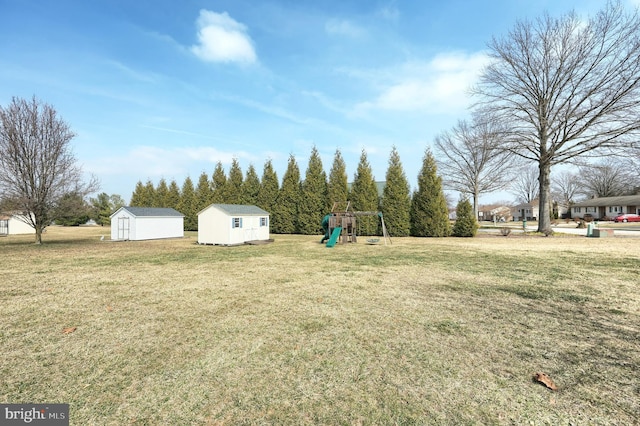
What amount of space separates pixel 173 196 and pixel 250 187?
35.8ft

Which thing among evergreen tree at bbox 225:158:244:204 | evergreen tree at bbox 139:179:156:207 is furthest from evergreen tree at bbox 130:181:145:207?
evergreen tree at bbox 225:158:244:204

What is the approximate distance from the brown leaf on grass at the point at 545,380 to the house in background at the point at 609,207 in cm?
6267

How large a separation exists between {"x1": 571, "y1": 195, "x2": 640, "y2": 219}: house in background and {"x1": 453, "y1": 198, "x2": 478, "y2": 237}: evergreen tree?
143ft

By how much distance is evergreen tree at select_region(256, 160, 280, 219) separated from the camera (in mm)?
29359

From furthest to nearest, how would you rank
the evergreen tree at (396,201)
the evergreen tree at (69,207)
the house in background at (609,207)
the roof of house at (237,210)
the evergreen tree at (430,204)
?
the house in background at (609,207), the evergreen tree at (396,201), the evergreen tree at (430,204), the roof of house at (237,210), the evergreen tree at (69,207)

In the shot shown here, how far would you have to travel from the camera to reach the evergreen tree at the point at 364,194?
25281mm

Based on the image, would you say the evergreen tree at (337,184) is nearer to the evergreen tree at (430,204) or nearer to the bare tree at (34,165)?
the evergreen tree at (430,204)

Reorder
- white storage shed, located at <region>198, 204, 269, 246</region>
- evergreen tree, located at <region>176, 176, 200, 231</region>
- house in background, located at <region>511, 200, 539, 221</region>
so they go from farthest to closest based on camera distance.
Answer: house in background, located at <region>511, 200, 539, 221</region> → evergreen tree, located at <region>176, 176, 200, 231</region> → white storage shed, located at <region>198, 204, 269, 246</region>

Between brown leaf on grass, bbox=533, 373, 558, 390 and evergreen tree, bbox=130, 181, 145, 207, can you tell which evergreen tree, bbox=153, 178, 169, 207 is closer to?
evergreen tree, bbox=130, 181, 145, 207

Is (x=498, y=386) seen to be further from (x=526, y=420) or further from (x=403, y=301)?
(x=403, y=301)

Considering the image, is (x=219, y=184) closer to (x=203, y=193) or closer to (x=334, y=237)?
(x=203, y=193)

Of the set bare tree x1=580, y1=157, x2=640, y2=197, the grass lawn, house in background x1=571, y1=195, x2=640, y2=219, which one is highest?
bare tree x1=580, y1=157, x2=640, y2=197

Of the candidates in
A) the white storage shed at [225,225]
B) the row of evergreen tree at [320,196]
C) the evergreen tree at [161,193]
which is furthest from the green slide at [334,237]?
the evergreen tree at [161,193]

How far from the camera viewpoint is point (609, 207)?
168ft
